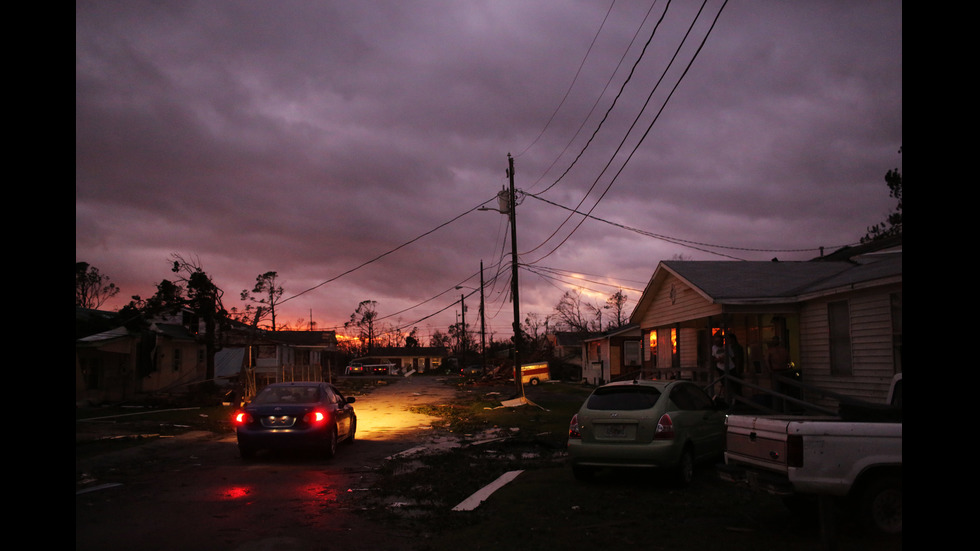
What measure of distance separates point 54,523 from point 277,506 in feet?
20.9

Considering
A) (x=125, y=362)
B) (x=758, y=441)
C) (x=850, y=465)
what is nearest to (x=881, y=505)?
(x=850, y=465)

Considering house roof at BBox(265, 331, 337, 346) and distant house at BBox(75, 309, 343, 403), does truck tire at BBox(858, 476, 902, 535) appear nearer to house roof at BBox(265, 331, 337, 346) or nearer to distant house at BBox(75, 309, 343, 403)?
distant house at BBox(75, 309, 343, 403)

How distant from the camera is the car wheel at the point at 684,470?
9531 millimetres

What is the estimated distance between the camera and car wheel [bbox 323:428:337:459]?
1272cm

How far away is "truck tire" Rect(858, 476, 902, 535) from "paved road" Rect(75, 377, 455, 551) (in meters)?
4.37

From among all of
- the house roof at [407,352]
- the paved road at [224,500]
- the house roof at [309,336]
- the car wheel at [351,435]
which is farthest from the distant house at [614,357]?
the house roof at [407,352]

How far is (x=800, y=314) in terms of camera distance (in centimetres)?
1678

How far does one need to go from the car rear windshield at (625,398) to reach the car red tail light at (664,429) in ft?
1.01

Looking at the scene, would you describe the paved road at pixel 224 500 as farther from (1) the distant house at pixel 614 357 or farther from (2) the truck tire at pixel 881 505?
(1) the distant house at pixel 614 357

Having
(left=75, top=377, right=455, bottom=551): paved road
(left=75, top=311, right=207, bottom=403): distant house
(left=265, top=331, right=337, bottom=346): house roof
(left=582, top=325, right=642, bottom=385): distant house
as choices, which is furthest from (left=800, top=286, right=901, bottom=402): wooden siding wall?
(left=265, top=331, right=337, bottom=346): house roof

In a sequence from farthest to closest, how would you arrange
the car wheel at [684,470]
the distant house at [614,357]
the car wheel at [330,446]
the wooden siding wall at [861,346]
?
the distant house at [614,357] < the wooden siding wall at [861,346] < the car wheel at [330,446] < the car wheel at [684,470]

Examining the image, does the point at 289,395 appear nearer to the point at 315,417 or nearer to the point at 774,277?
the point at 315,417

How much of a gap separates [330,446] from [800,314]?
38.2 feet
